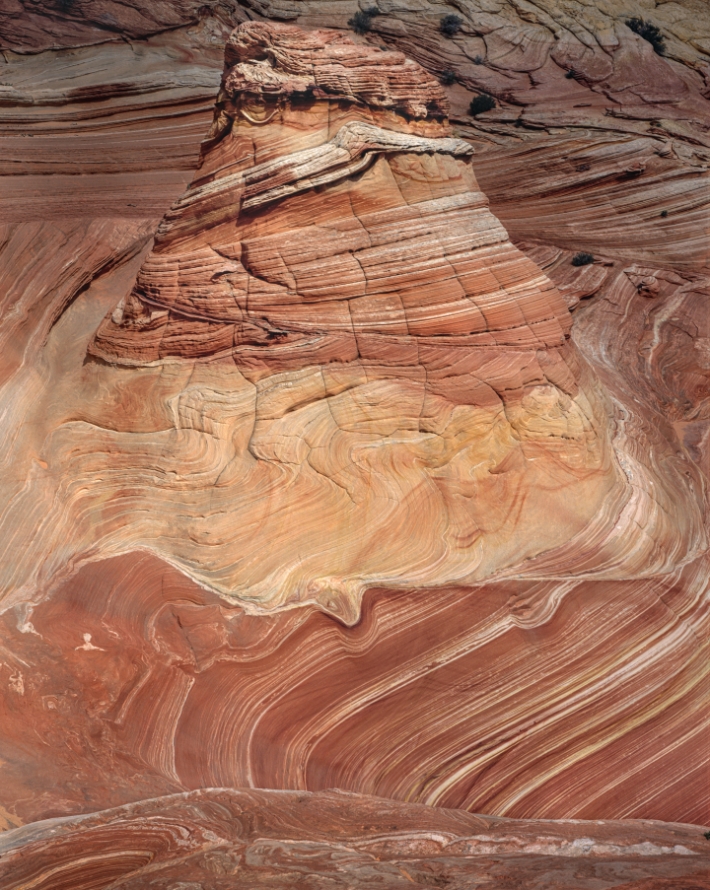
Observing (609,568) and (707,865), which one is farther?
(609,568)

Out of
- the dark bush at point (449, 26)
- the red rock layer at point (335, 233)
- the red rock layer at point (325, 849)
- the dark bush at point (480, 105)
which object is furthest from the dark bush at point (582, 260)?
the red rock layer at point (325, 849)

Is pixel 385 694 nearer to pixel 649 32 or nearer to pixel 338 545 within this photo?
pixel 338 545

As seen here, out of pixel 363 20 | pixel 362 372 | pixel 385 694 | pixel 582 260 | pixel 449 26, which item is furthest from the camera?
pixel 449 26

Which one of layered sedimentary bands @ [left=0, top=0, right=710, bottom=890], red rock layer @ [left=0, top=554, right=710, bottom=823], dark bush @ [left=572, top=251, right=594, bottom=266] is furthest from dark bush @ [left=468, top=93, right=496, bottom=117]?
red rock layer @ [left=0, top=554, right=710, bottom=823]

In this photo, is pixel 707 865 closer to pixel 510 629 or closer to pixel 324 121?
pixel 510 629

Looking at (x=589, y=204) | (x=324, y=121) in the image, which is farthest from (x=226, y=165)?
(x=589, y=204)

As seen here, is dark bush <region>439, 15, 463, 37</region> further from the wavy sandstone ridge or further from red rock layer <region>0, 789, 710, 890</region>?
red rock layer <region>0, 789, 710, 890</region>

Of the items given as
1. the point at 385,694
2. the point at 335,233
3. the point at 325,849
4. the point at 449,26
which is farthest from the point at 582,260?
the point at 325,849
